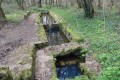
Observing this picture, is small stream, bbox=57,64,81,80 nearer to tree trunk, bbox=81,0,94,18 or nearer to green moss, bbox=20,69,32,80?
green moss, bbox=20,69,32,80

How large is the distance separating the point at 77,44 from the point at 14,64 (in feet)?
16.1

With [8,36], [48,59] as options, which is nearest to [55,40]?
[8,36]

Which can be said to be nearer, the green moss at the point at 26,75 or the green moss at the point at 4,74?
the green moss at the point at 4,74

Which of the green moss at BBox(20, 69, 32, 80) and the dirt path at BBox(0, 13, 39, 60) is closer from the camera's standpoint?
the green moss at BBox(20, 69, 32, 80)

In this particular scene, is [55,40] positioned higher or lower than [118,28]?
lower

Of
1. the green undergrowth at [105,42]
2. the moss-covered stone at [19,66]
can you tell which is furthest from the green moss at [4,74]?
the green undergrowth at [105,42]

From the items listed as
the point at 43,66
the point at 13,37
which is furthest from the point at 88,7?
the point at 43,66

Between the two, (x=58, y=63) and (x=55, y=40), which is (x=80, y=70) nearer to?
(x=58, y=63)

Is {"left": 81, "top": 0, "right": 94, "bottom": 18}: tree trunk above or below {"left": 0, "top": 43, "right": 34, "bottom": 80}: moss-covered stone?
above

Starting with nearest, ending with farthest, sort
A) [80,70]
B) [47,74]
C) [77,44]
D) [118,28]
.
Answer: [47,74] → [80,70] → [77,44] → [118,28]

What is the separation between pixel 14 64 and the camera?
12500 millimetres

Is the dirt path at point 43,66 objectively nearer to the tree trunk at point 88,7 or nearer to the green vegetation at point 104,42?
the green vegetation at point 104,42

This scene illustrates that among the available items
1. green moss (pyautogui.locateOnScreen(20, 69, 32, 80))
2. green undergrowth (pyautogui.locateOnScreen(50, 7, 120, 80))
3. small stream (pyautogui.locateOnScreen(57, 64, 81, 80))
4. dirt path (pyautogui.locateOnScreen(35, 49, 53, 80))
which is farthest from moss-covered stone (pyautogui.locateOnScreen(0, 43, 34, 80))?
green undergrowth (pyautogui.locateOnScreen(50, 7, 120, 80))

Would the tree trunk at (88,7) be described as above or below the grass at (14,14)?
above
